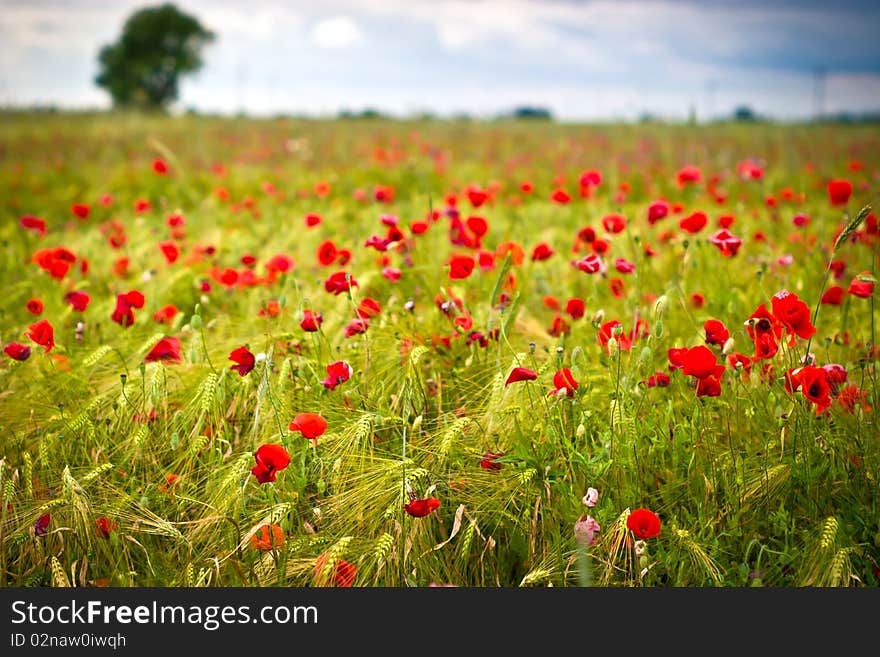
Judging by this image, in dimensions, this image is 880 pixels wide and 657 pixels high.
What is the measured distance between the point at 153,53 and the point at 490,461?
3692cm

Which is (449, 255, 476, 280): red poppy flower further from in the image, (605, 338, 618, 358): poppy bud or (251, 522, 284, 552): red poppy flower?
(251, 522, 284, 552): red poppy flower

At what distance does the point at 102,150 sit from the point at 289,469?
896 cm

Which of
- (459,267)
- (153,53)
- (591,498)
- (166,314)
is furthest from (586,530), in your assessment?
(153,53)

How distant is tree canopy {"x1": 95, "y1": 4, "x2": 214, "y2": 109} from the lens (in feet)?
107

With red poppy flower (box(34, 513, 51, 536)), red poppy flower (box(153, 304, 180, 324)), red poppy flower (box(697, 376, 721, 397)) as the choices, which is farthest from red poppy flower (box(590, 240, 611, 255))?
red poppy flower (box(34, 513, 51, 536))

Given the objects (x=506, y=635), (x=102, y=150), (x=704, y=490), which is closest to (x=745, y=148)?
(x=102, y=150)

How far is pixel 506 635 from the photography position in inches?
52.2

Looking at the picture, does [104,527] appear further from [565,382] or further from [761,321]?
[761,321]

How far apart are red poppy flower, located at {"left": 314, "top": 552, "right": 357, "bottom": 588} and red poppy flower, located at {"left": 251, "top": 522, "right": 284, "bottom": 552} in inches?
3.9

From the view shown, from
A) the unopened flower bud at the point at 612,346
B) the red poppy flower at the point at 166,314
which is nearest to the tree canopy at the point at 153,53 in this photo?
the red poppy flower at the point at 166,314

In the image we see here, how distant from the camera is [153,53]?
110 ft

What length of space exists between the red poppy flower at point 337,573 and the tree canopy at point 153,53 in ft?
115

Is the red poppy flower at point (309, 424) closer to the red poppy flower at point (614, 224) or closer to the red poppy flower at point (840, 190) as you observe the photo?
the red poppy flower at point (614, 224)

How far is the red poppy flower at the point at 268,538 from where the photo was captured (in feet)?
5.05
